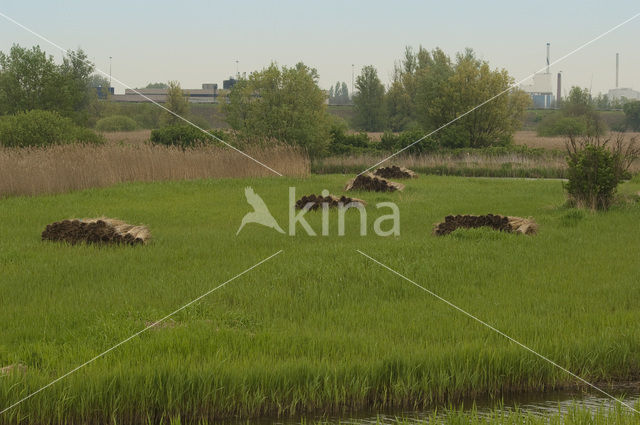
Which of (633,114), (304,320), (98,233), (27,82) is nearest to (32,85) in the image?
(27,82)

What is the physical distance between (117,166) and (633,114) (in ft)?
295

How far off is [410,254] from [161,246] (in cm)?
428

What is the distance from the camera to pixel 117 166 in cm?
2448

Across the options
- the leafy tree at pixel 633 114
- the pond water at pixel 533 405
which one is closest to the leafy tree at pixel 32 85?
the pond water at pixel 533 405

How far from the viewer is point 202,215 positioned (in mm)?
17281

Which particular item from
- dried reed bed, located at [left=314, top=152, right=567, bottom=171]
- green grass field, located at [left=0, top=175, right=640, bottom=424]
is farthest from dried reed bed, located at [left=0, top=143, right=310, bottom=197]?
dried reed bed, located at [left=314, top=152, right=567, bottom=171]

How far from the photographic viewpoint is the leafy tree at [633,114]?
3873 inches

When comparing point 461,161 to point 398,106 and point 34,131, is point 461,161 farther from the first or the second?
point 398,106

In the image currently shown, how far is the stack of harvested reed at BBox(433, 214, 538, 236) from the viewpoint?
14.0 m

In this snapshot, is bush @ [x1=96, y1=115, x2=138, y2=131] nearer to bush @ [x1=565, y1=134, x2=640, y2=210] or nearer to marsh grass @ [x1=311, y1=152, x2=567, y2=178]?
marsh grass @ [x1=311, y1=152, x2=567, y2=178]

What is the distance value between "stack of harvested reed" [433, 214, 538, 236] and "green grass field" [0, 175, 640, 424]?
13.1 inches

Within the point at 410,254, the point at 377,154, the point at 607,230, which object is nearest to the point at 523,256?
the point at 410,254

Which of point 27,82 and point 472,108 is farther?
point 27,82

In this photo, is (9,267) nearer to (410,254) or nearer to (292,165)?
(410,254)
